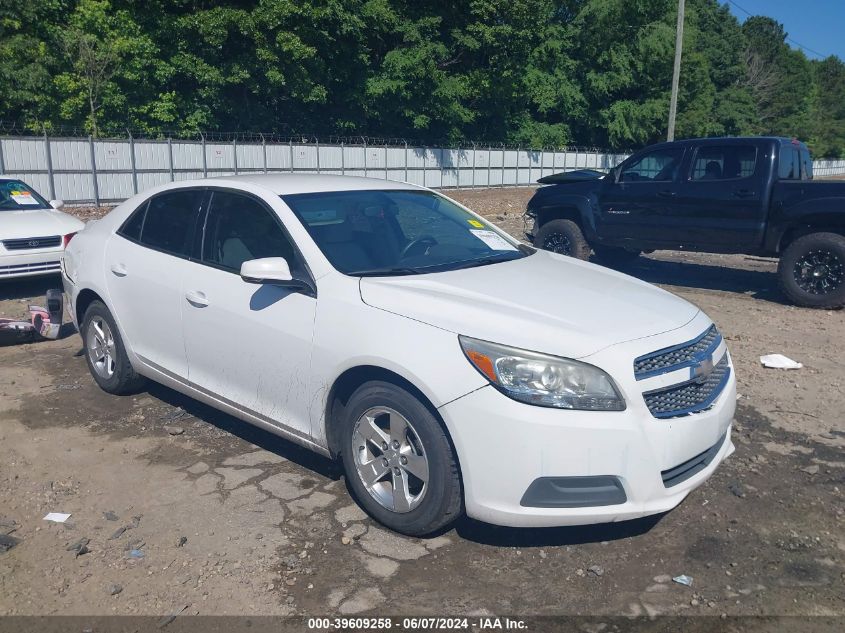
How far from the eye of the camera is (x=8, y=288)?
9953 millimetres

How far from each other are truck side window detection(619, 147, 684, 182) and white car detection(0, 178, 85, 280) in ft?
23.7

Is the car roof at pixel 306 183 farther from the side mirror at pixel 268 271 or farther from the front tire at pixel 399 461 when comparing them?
the front tire at pixel 399 461

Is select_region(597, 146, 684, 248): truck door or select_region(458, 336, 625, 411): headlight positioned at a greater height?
select_region(597, 146, 684, 248): truck door

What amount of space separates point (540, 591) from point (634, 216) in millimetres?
7959

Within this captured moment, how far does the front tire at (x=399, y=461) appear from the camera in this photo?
337cm

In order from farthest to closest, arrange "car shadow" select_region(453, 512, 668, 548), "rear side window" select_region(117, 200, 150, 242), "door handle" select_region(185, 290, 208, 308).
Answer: "rear side window" select_region(117, 200, 150, 242) < "door handle" select_region(185, 290, 208, 308) < "car shadow" select_region(453, 512, 668, 548)

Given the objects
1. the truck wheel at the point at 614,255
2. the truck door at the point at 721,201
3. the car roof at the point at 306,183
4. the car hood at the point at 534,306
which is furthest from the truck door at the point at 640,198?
the car hood at the point at 534,306

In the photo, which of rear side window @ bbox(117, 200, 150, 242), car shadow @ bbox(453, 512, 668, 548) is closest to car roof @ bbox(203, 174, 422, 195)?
rear side window @ bbox(117, 200, 150, 242)

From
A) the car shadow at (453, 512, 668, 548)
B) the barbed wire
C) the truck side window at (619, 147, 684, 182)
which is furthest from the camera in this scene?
the barbed wire

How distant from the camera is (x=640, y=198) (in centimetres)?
1031

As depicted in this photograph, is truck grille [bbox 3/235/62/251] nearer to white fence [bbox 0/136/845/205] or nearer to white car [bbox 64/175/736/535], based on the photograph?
white car [bbox 64/175/736/535]

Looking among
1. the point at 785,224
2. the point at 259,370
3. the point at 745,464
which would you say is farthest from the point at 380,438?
the point at 785,224

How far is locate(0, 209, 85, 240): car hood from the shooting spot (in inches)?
357

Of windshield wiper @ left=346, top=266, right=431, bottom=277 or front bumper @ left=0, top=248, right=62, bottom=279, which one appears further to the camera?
front bumper @ left=0, top=248, right=62, bottom=279
